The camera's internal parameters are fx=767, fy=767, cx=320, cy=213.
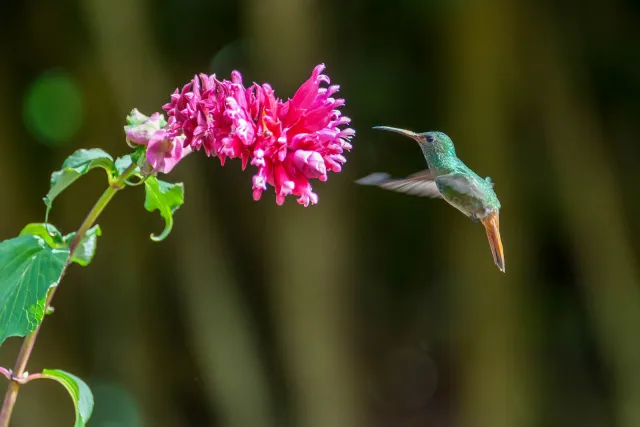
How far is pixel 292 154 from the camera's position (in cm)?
69

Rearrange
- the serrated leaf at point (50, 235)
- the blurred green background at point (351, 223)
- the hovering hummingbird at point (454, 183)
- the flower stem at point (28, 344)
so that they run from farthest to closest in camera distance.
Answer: the blurred green background at point (351, 223)
the hovering hummingbird at point (454, 183)
the serrated leaf at point (50, 235)
the flower stem at point (28, 344)

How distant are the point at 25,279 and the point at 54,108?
6.49 ft

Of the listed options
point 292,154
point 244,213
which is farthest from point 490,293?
point 292,154

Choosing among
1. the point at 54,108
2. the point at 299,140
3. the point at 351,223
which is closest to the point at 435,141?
the point at 299,140

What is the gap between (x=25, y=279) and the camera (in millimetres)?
699

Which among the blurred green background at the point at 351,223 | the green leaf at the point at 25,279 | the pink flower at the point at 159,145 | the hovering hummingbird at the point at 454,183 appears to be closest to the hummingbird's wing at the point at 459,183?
the hovering hummingbird at the point at 454,183

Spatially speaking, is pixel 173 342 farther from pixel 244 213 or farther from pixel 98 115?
pixel 98 115

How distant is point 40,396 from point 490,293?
155 cm

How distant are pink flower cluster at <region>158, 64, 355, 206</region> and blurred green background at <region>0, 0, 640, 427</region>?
5.41 ft

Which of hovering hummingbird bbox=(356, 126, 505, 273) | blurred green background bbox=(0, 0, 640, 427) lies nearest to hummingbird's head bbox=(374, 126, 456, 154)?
hovering hummingbird bbox=(356, 126, 505, 273)

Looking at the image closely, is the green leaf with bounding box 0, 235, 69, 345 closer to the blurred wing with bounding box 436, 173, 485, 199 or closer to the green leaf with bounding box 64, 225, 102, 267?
the green leaf with bounding box 64, 225, 102, 267

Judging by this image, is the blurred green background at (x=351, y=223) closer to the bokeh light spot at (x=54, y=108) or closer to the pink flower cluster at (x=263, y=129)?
the bokeh light spot at (x=54, y=108)

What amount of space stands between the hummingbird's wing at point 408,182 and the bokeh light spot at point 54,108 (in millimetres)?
1822

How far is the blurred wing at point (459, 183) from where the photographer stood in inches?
34.0
